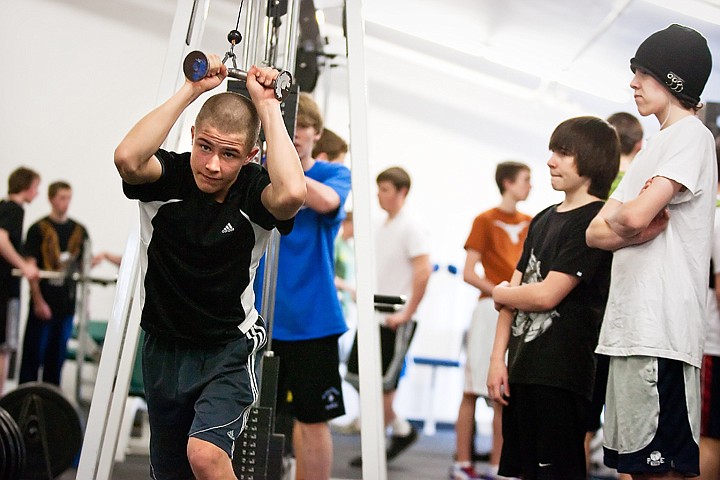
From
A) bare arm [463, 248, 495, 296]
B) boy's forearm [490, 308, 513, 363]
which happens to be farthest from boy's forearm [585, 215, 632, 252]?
bare arm [463, 248, 495, 296]

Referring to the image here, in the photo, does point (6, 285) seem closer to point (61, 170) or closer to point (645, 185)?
point (61, 170)

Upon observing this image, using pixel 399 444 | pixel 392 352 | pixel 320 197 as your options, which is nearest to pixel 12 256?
pixel 392 352

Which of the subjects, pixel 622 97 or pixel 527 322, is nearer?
pixel 527 322

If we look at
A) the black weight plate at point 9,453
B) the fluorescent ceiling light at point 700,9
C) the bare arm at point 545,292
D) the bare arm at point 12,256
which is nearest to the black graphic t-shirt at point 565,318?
the bare arm at point 545,292

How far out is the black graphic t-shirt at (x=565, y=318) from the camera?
2037 millimetres

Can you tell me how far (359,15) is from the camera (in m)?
2.25

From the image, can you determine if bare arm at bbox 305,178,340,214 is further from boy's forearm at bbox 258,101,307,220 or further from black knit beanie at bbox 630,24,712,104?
black knit beanie at bbox 630,24,712,104

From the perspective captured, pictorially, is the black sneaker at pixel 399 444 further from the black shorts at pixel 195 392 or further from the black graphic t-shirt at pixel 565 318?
the black shorts at pixel 195 392

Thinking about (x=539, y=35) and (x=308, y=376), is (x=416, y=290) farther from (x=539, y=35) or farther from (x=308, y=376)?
(x=539, y=35)

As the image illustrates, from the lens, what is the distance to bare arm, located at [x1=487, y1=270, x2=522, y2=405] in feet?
7.05

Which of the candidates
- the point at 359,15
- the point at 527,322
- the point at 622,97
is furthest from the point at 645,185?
the point at 622,97

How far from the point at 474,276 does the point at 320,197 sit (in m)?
1.26

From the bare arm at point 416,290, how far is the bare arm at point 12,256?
6.18 ft

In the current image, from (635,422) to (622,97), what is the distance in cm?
437
